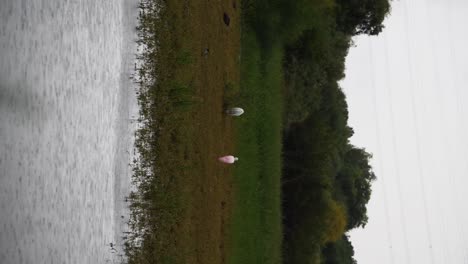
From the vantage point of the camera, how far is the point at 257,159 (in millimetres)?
16047

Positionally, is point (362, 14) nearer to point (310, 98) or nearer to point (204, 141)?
point (310, 98)

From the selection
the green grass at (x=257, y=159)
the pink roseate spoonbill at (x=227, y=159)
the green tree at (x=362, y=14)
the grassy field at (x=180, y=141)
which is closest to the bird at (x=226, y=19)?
the grassy field at (x=180, y=141)

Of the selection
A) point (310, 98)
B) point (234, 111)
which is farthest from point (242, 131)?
point (310, 98)

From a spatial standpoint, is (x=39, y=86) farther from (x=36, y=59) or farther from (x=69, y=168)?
(x=69, y=168)

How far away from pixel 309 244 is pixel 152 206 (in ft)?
31.5

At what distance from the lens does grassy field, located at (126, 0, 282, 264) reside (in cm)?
1062

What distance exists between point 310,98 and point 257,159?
427 centimetres

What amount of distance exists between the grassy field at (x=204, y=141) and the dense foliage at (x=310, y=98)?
A: 75cm

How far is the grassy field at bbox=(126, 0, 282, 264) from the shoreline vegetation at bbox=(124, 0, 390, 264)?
0.03m

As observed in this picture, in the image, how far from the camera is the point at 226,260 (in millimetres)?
13664

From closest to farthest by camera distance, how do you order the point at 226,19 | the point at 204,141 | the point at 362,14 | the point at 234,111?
1. the point at 204,141
2. the point at 234,111
3. the point at 226,19
4. the point at 362,14

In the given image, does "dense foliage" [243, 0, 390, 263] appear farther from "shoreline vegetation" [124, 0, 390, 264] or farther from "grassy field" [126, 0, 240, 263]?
"grassy field" [126, 0, 240, 263]

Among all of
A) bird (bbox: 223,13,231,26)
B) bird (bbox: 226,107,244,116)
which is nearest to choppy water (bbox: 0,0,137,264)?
bird (bbox: 226,107,244,116)

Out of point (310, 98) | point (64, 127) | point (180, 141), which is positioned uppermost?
point (310, 98)
